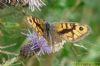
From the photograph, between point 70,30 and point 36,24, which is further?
point 70,30

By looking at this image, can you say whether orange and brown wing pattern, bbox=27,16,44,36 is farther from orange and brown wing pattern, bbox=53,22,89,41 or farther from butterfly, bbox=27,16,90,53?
orange and brown wing pattern, bbox=53,22,89,41

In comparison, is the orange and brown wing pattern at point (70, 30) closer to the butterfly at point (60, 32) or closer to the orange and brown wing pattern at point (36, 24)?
the butterfly at point (60, 32)

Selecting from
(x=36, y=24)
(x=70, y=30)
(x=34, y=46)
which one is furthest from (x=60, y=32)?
(x=36, y=24)

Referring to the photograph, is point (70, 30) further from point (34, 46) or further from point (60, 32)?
point (34, 46)

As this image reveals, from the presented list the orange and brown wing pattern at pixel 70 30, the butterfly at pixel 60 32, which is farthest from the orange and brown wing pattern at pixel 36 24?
the orange and brown wing pattern at pixel 70 30

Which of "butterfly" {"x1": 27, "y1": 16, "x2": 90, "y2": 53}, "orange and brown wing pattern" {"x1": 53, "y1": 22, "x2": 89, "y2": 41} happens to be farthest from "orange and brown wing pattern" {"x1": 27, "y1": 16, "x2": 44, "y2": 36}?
"orange and brown wing pattern" {"x1": 53, "y1": 22, "x2": 89, "y2": 41}

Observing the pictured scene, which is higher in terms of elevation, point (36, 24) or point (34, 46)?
point (36, 24)
